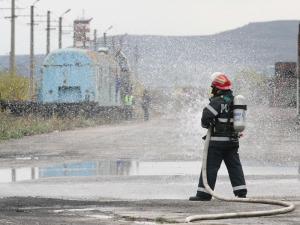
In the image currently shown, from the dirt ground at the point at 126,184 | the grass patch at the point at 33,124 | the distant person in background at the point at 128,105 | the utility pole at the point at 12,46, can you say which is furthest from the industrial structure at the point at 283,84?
the dirt ground at the point at 126,184

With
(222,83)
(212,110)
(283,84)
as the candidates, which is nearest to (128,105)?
(222,83)

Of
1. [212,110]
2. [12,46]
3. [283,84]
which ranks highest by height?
[12,46]

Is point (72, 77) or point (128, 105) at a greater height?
point (72, 77)

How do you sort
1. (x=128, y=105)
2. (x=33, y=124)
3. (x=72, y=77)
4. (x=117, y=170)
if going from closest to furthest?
(x=117, y=170) < (x=33, y=124) < (x=72, y=77) < (x=128, y=105)

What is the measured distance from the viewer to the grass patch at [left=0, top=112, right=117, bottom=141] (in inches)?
1242

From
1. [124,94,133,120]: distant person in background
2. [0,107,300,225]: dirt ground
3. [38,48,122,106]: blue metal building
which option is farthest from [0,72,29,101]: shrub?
[0,107,300,225]: dirt ground

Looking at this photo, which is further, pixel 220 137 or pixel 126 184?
pixel 126 184

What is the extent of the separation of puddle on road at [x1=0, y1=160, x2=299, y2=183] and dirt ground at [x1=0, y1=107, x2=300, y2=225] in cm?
5

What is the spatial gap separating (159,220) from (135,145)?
17078 mm

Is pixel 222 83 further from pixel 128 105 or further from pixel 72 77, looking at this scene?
pixel 128 105

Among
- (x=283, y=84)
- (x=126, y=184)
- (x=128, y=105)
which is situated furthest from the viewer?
(x=283, y=84)

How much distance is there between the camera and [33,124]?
1447 inches

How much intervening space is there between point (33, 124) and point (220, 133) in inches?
1000

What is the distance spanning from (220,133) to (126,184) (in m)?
3.44
